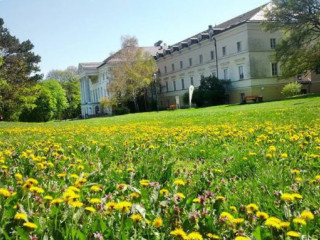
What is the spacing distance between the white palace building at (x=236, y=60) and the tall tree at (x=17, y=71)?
20.9 meters

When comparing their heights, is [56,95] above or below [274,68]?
above

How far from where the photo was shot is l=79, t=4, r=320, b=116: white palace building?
4553 cm

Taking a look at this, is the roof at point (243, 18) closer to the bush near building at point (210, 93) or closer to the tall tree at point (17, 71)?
the bush near building at point (210, 93)

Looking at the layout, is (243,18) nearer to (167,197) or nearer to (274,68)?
(274,68)

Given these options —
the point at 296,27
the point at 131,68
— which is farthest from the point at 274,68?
the point at 131,68

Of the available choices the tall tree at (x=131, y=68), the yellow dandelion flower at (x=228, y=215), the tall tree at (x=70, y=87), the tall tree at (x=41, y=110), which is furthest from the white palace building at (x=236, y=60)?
the tall tree at (x=70, y=87)

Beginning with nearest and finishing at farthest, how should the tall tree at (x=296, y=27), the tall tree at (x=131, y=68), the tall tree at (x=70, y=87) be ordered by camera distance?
the tall tree at (x=296, y=27), the tall tree at (x=131, y=68), the tall tree at (x=70, y=87)

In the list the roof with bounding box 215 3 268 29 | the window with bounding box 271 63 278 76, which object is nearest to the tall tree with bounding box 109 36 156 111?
the roof with bounding box 215 3 268 29

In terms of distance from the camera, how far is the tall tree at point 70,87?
103275 millimetres

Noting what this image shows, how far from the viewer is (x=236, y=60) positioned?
47906 millimetres

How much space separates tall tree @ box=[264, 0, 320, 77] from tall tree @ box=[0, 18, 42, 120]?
106 ft

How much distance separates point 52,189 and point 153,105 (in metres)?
61.4

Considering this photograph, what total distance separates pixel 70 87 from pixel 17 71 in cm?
5666

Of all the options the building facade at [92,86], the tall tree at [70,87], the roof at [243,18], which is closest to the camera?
the roof at [243,18]
